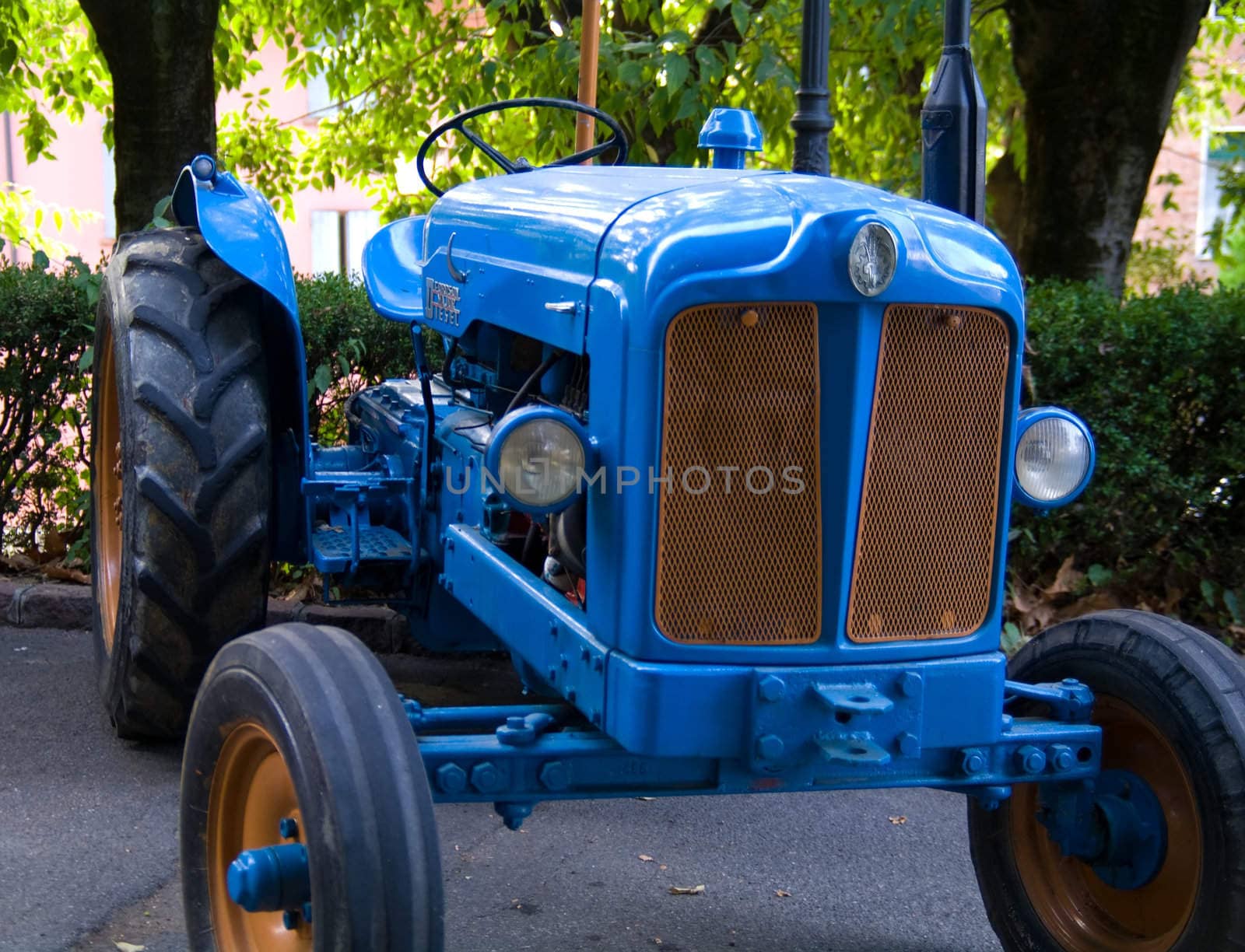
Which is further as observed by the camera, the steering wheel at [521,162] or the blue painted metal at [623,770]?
the steering wheel at [521,162]

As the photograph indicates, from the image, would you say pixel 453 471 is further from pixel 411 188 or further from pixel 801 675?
pixel 411 188

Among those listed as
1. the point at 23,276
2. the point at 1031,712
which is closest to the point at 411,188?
the point at 23,276

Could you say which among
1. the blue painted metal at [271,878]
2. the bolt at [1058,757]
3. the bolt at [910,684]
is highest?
the bolt at [910,684]

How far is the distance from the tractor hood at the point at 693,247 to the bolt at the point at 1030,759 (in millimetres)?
817

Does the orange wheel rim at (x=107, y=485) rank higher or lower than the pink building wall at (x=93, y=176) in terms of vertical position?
lower

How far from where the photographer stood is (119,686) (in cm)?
380

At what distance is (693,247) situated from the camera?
95.8 inches

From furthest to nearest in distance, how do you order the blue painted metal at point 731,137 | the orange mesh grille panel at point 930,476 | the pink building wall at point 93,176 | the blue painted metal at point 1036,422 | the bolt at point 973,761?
the pink building wall at point 93,176
the blue painted metal at point 731,137
the blue painted metal at point 1036,422
the bolt at point 973,761
the orange mesh grille panel at point 930,476

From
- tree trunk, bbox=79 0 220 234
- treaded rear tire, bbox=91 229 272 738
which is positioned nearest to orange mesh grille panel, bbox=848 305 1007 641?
treaded rear tire, bbox=91 229 272 738

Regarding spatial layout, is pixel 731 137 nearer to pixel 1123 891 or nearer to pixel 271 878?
pixel 1123 891

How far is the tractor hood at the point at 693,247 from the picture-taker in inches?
94.8

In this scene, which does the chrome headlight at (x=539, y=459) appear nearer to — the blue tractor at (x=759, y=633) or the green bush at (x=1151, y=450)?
the blue tractor at (x=759, y=633)

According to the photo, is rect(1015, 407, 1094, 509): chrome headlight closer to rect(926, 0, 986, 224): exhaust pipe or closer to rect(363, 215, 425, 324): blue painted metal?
rect(926, 0, 986, 224): exhaust pipe

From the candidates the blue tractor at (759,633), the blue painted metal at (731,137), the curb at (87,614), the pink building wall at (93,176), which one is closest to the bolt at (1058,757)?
the blue tractor at (759,633)
